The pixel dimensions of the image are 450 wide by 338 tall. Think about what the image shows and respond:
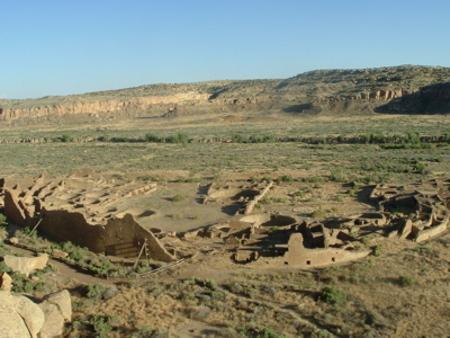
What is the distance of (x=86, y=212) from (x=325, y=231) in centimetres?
968

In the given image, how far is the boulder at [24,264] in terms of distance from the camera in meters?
14.7

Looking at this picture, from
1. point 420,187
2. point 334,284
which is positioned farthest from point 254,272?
point 420,187


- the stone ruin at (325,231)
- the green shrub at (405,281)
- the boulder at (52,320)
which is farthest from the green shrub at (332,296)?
the boulder at (52,320)

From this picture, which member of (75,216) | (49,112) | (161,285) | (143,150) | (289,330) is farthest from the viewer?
(49,112)

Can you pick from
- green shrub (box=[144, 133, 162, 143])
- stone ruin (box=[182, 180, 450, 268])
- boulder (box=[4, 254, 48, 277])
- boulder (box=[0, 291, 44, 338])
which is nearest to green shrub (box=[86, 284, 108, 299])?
boulder (box=[4, 254, 48, 277])

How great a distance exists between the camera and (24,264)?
49.2ft

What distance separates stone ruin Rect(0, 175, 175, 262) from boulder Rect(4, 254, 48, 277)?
7.73ft

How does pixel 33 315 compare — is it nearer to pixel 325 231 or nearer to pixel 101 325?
pixel 101 325

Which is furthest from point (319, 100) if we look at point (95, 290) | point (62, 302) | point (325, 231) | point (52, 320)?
point (52, 320)

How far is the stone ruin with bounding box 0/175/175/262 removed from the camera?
16.8 meters

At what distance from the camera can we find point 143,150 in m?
50.8

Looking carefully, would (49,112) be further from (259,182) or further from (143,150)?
(259,182)

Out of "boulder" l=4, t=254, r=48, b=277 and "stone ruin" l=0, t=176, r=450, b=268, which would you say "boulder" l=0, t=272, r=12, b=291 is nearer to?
"boulder" l=4, t=254, r=48, b=277

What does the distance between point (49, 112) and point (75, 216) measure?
90.1 meters
